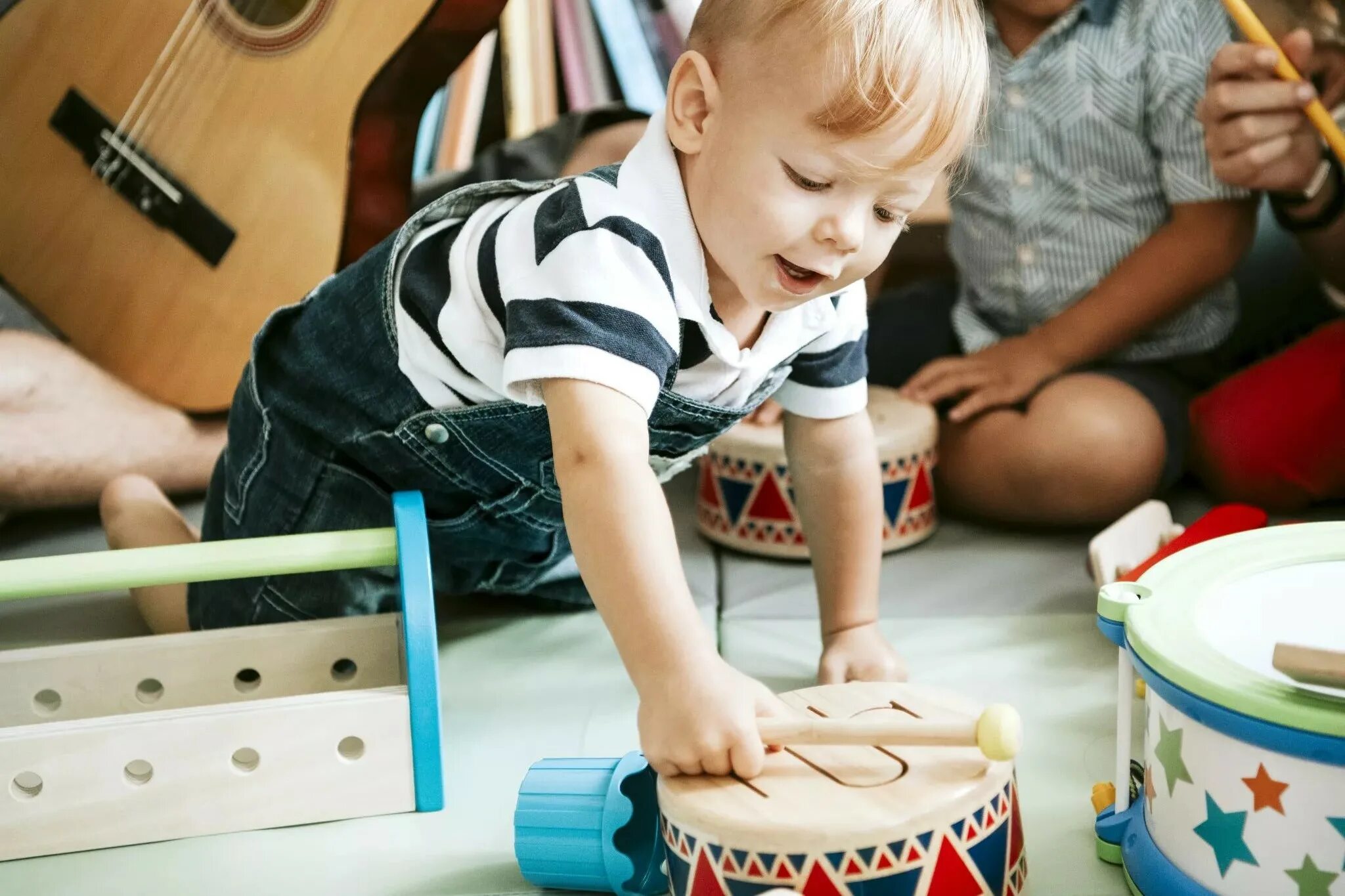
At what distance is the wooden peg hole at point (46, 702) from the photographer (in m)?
0.77

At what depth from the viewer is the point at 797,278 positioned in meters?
0.65

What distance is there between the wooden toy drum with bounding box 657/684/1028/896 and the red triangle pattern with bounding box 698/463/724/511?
1.71 feet

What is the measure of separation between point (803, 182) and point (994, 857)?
33 cm

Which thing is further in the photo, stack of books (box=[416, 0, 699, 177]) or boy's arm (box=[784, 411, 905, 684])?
stack of books (box=[416, 0, 699, 177])

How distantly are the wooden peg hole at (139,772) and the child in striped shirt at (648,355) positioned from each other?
0.22 meters

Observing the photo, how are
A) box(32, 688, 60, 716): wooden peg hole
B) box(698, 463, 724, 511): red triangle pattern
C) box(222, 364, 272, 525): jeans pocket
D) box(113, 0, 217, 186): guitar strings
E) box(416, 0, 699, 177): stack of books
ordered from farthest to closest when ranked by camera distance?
box(416, 0, 699, 177): stack of books, box(698, 463, 724, 511): red triangle pattern, box(113, 0, 217, 186): guitar strings, box(222, 364, 272, 525): jeans pocket, box(32, 688, 60, 716): wooden peg hole

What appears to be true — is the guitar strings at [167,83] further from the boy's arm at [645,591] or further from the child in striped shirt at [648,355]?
the boy's arm at [645,591]

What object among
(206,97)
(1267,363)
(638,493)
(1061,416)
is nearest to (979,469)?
(1061,416)

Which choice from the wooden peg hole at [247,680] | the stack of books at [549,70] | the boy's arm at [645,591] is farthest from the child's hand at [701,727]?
the stack of books at [549,70]

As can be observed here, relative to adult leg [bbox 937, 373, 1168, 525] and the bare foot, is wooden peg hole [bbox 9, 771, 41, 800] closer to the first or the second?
the bare foot

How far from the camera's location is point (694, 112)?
0.66m

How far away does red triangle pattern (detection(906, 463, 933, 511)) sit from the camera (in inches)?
41.6

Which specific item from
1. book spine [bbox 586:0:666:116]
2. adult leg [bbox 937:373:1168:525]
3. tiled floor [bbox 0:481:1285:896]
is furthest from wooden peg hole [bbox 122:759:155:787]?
book spine [bbox 586:0:666:116]

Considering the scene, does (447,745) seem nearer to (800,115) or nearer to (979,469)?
(800,115)
